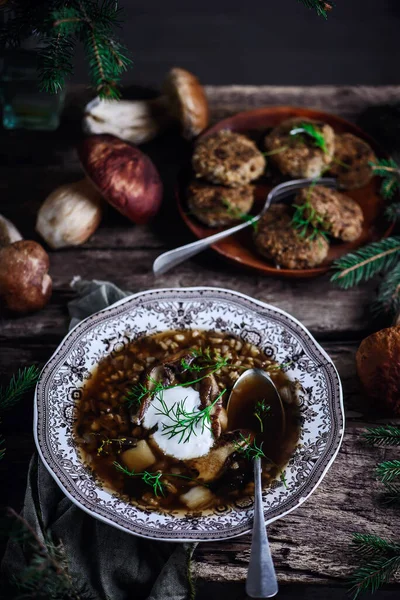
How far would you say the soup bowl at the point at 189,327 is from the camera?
217 centimetres

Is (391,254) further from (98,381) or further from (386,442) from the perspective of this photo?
(98,381)

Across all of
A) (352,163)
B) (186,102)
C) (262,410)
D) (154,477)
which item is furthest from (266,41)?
(154,477)

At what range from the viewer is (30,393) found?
2719 millimetres

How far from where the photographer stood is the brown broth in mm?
Answer: 2277

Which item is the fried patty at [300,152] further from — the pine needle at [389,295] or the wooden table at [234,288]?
the pine needle at [389,295]

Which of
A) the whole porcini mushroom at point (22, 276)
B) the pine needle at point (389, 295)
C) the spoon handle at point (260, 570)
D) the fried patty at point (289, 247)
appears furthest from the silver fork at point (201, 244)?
the spoon handle at point (260, 570)

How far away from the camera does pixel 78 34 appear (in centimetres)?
228

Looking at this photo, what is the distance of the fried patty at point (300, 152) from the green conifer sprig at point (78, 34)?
115cm

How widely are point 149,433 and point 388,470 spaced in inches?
32.9

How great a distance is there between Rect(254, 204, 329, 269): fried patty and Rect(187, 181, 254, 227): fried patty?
141 millimetres

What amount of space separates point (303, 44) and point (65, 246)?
3.19m

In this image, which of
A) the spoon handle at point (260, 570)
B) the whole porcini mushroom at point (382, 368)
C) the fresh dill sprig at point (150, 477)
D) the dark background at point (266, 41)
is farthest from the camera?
the dark background at point (266, 41)

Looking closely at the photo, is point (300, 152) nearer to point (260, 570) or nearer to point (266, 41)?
point (260, 570)

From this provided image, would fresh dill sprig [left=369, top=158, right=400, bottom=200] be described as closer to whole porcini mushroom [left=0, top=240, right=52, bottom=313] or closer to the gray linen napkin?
whole porcini mushroom [left=0, top=240, right=52, bottom=313]
